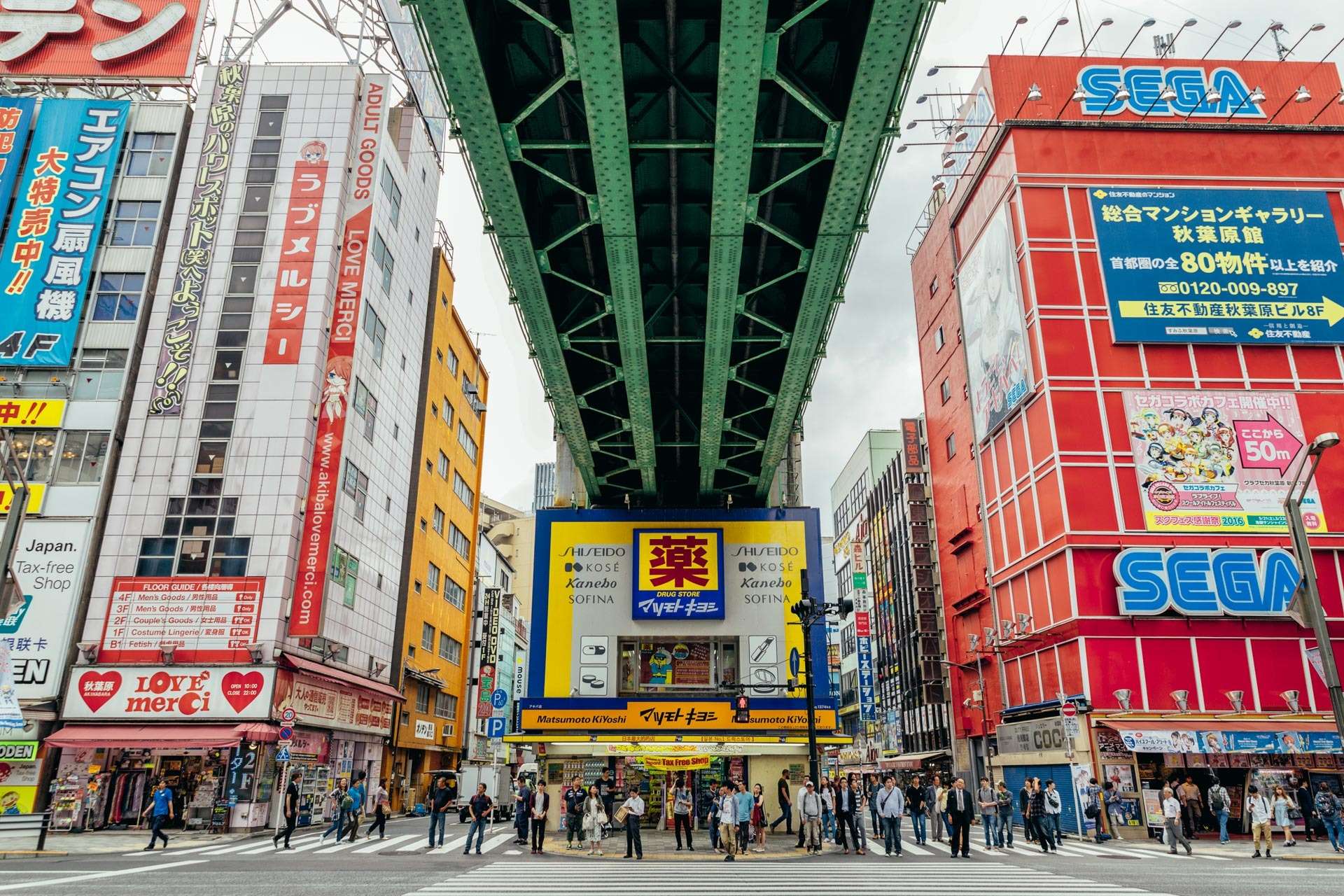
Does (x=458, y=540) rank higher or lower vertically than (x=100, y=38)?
lower

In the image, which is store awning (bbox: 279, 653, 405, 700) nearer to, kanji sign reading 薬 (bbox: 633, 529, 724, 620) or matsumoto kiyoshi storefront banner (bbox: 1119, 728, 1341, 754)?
kanji sign reading 薬 (bbox: 633, 529, 724, 620)

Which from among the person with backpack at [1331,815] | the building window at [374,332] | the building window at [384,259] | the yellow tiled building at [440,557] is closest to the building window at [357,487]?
the building window at [374,332]

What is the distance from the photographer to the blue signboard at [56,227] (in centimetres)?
3209

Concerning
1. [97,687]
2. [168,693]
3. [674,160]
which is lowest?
[168,693]

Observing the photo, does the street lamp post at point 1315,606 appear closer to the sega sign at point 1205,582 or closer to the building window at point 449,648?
the sega sign at point 1205,582

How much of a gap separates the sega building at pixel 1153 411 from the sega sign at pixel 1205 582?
0.08m

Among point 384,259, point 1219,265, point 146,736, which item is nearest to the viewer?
point 146,736

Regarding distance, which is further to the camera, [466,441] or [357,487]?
[466,441]

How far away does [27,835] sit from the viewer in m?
24.4

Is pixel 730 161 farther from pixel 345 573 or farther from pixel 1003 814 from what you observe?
pixel 345 573

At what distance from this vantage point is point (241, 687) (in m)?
28.2

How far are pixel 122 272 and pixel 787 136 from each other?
2957 centimetres

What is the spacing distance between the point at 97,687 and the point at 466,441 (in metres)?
33.0

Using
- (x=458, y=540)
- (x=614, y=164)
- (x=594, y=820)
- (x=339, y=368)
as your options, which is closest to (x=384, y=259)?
(x=339, y=368)
